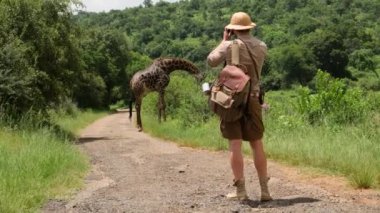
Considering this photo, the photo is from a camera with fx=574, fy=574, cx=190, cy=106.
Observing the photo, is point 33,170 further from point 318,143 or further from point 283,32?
point 283,32

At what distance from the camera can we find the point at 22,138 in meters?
9.64

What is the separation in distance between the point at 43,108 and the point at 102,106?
40.3 metres

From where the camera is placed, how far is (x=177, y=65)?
67.2 feet

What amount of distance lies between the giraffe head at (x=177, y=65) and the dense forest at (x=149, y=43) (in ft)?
9.60

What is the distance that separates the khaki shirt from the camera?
233 inches

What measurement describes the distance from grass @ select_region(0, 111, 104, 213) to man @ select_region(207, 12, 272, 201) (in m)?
2.07

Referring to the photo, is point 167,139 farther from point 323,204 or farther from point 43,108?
point 323,204

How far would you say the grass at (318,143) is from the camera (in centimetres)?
721

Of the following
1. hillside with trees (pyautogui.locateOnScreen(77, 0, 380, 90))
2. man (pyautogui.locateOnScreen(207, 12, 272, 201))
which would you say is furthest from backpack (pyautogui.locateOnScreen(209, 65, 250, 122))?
hillside with trees (pyautogui.locateOnScreen(77, 0, 380, 90))

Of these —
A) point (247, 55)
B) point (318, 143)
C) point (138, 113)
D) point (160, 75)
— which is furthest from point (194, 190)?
point (138, 113)

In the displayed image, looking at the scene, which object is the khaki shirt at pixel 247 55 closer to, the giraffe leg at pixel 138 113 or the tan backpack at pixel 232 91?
the tan backpack at pixel 232 91

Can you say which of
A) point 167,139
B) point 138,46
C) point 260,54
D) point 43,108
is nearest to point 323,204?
point 260,54

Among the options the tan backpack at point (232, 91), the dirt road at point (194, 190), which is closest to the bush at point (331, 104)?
the dirt road at point (194, 190)

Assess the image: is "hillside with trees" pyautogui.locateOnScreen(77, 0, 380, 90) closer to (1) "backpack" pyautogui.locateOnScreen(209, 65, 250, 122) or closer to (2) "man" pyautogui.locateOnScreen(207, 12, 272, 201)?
(2) "man" pyautogui.locateOnScreen(207, 12, 272, 201)
